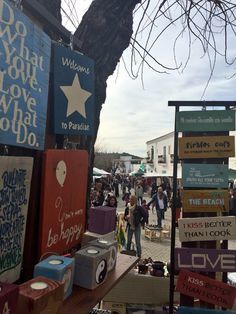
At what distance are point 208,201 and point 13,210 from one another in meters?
2.27

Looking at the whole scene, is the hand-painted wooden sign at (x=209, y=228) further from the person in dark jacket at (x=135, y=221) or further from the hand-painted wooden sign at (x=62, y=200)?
the person in dark jacket at (x=135, y=221)

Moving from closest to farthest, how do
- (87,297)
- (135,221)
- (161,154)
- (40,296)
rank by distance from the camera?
(40,296), (87,297), (135,221), (161,154)

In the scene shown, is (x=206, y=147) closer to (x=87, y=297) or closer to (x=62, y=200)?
(x=62, y=200)

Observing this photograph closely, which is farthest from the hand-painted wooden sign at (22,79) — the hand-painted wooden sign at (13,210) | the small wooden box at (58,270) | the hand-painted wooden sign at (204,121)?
the hand-painted wooden sign at (204,121)

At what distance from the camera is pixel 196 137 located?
3.18 metres

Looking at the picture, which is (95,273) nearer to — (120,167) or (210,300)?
(210,300)

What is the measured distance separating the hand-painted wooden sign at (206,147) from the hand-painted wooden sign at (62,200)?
1.69 m

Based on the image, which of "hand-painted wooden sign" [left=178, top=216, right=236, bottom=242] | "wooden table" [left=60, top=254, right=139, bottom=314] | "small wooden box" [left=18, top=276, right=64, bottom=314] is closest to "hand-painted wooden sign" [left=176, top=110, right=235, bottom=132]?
"hand-painted wooden sign" [left=178, top=216, right=236, bottom=242]

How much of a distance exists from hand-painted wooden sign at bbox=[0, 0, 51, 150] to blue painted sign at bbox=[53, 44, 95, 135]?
0.33 feet

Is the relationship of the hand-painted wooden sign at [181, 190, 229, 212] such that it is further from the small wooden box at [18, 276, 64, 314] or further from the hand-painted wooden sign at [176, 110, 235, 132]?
the small wooden box at [18, 276, 64, 314]

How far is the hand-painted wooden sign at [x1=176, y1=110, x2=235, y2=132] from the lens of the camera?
314 cm

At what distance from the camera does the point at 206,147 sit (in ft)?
10.4

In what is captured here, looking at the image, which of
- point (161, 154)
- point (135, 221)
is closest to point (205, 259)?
point (135, 221)

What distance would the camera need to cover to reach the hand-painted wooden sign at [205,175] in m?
3.18
